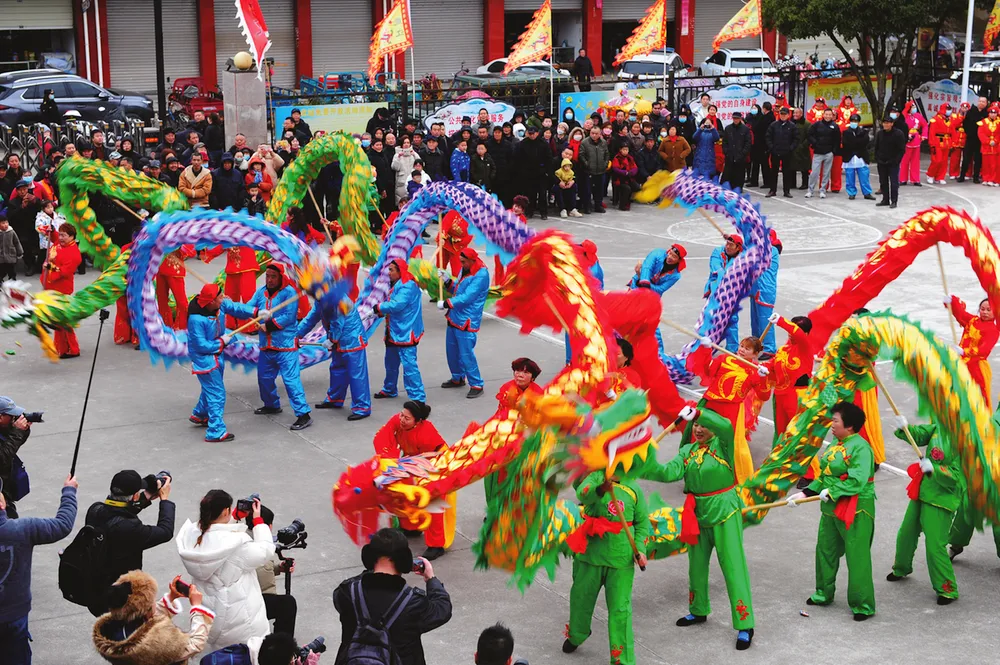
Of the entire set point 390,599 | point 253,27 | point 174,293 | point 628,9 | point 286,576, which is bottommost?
point 286,576

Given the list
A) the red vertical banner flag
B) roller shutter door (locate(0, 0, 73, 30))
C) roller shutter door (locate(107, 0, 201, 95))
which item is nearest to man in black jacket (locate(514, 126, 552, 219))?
the red vertical banner flag

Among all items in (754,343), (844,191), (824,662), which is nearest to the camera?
(824,662)

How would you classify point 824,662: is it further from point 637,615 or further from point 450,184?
point 450,184

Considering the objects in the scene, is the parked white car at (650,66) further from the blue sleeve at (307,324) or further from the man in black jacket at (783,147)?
the blue sleeve at (307,324)

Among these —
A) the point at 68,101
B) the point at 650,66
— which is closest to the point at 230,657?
the point at 68,101

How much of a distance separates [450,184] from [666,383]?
413 centimetres

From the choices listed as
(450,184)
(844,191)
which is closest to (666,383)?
(450,184)

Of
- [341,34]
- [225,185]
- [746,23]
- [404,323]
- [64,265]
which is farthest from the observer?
[341,34]

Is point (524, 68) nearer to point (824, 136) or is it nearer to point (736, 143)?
point (736, 143)

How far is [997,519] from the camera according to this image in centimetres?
805

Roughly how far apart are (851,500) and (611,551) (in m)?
1.61

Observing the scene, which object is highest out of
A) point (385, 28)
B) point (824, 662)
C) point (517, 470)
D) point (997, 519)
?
point (385, 28)

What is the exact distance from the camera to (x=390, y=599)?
233 inches

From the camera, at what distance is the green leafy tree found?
1019 inches
